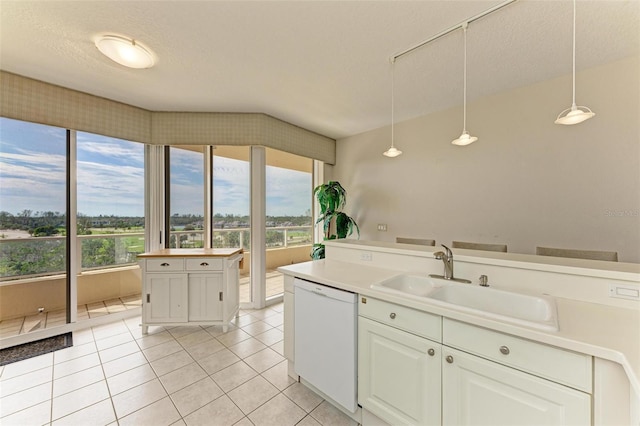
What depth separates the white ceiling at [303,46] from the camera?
1626mm

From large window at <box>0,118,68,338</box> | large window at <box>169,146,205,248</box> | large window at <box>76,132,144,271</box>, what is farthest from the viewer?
large window at <box>169,146,205,248</box>

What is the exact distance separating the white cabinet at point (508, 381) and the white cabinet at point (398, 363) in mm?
66

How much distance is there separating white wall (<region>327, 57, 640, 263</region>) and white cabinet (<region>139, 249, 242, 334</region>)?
2.54 m

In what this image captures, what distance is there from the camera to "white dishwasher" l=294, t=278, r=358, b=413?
1541 mm

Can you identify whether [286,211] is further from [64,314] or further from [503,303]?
[503,303]

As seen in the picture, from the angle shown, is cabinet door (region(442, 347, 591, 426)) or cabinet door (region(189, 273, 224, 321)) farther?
cabinet door (region(189, 273, 224, 321))

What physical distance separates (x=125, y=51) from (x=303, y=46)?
4.69ft

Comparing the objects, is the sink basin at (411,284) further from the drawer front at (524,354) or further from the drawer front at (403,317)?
the drawer front at (524,354)

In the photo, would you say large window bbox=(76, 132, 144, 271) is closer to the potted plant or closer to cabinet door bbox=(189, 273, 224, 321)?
cabinet door bbox=(189, 273, 224, 321)

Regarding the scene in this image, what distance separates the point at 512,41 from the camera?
193cm

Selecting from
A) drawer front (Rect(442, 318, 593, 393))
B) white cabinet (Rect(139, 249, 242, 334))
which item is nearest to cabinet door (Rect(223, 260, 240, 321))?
white cabinet (Rect(139, 249, 242, 334))

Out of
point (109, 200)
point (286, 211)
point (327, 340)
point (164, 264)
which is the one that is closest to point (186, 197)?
point (109, 200)

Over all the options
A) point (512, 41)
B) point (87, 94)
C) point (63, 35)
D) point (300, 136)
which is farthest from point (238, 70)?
point (512, 41)

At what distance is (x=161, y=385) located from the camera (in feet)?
6.17
